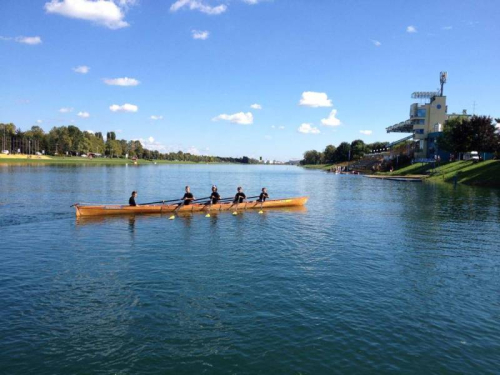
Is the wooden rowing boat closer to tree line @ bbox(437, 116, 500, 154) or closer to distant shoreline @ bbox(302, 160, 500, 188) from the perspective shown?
distant shoreline @ bbox(302, 160, 500, 188)

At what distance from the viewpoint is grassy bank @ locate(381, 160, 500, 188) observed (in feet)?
255

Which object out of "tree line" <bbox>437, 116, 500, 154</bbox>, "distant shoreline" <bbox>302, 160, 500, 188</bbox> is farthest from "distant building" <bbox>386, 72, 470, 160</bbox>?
"tree line" <bbox>437, 116, 500, 154</bbox>

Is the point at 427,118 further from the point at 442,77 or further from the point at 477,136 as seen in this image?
the point at 477,136

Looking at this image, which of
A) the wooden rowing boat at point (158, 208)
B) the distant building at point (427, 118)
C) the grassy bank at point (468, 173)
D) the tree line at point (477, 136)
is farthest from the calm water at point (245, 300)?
the distant building at point (427, 118)

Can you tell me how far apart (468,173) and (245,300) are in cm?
8752

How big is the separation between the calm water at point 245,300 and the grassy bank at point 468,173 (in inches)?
2267

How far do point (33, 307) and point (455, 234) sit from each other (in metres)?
29.4

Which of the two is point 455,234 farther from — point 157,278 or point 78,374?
point 78,374

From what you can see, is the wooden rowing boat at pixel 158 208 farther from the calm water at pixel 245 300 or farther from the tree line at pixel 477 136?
the tree line at pixel 477 136

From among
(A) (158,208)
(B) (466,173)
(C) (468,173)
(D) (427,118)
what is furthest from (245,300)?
(D) (427,118)

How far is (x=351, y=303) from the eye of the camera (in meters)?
15.1

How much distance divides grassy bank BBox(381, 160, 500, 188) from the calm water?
189ft

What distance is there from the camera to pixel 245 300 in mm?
15211

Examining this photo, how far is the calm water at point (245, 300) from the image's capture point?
438 inches
